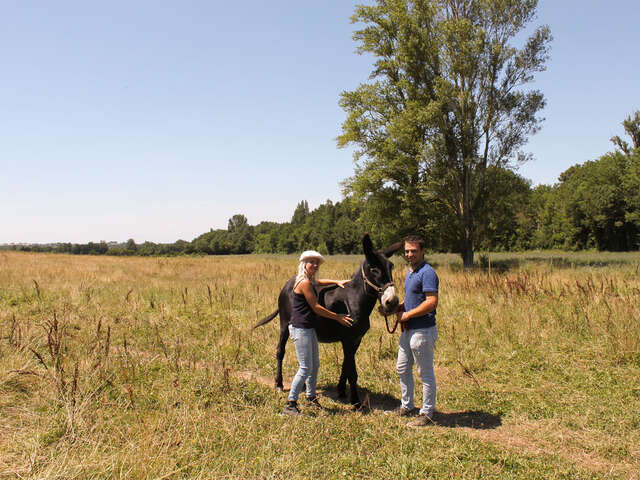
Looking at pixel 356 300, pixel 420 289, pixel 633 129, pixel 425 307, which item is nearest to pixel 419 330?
pixel 425 307

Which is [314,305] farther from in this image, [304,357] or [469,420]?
[469,420]

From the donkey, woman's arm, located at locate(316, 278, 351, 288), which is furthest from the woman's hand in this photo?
woman's arm, located at locate(316, 278, 351, 288)

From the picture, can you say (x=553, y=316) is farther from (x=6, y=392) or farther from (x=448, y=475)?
(x=6, y=392)

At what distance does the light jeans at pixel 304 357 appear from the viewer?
14.3 feet

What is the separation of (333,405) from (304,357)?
970 mm

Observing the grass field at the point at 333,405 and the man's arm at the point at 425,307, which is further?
the man's arm at the point at 425,307

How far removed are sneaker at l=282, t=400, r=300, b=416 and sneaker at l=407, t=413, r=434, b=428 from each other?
1.31 metres

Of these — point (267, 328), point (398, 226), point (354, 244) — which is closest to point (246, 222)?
point (354, 244)

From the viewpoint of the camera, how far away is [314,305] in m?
4.34

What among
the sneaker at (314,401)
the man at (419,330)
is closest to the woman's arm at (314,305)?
the man at (419,330)

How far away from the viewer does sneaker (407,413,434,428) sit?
13.7ft

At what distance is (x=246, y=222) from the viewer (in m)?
150

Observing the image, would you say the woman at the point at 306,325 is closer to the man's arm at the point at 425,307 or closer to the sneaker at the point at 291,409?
the sneaker at the point at 291,409

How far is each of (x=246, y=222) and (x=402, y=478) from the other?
14988cm
